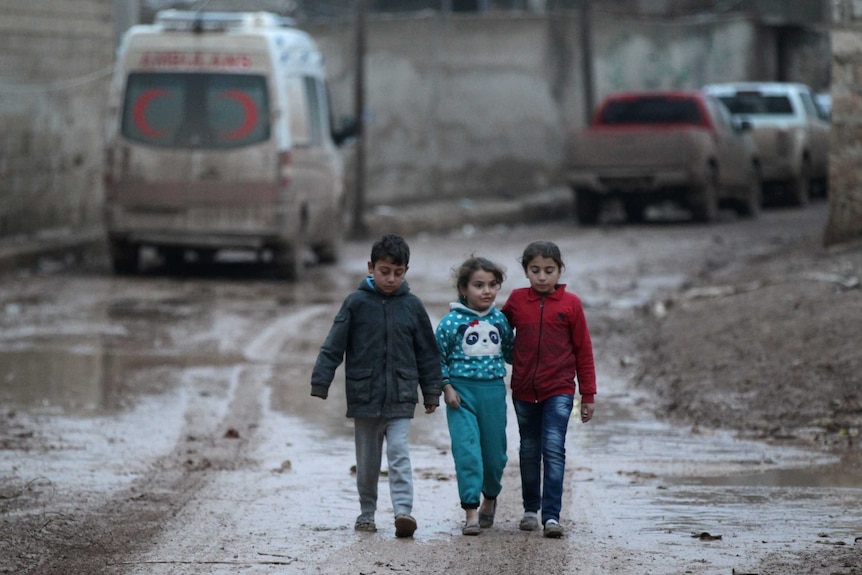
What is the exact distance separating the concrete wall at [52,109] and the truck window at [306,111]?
366 centimetres

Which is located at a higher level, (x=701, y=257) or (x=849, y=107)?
(x=849, y=107)

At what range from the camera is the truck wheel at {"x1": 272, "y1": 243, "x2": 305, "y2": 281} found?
15484 millimetres

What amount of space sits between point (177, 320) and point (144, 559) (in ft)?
24.1

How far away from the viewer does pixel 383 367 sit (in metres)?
5.95

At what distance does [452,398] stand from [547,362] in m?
0.41

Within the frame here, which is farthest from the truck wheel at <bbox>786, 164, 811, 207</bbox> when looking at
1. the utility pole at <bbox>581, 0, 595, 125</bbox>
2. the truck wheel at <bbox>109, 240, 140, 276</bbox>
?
the truck wheel at <bbox>109, 240, 140, 276</bbox>

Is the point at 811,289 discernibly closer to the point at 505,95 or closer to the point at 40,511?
the point at 40,511

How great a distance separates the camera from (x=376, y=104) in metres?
25.3

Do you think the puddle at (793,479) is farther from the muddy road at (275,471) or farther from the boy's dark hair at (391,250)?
the boy's dark hair at (391,250)

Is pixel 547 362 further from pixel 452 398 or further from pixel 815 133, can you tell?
pixel 815 133

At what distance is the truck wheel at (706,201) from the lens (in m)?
21.7

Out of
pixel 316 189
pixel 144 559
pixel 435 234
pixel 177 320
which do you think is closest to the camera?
pixel 144 559

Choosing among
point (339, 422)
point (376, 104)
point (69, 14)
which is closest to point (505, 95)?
point (376, 104)

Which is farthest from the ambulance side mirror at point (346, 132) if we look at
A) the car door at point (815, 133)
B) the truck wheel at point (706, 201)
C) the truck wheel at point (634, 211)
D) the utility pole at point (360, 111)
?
the car door at point (815, 133)
